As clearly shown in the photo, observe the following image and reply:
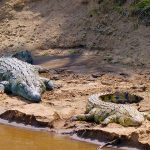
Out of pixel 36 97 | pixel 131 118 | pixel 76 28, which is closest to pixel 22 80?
pixel 36 97

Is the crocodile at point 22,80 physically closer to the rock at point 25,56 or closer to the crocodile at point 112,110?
the rock at point 25,56

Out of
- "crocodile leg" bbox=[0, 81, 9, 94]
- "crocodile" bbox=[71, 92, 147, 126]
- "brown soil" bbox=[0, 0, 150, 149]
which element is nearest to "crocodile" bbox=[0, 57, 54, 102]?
"crocodile leg" bbox=[0, 81, 9, 94]

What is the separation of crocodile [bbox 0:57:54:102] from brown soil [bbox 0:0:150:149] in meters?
0.15

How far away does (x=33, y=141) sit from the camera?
7457 mm

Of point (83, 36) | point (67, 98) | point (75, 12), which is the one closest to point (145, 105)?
point (67, 98)

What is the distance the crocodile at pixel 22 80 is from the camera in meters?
9.21

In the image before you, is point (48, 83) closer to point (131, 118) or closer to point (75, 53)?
point (75, 53)

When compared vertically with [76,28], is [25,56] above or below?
below

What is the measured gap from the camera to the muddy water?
716 centimetres

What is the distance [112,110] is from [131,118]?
1.14 ft

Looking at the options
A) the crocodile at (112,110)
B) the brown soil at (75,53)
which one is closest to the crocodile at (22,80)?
the brown soil at (75,53)

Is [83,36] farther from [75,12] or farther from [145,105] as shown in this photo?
[145,105]

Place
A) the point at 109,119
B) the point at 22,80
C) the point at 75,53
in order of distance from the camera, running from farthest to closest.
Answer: the point at 75,53
the point at 22,80
the point at 109,119

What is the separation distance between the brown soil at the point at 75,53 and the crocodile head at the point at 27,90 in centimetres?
11
